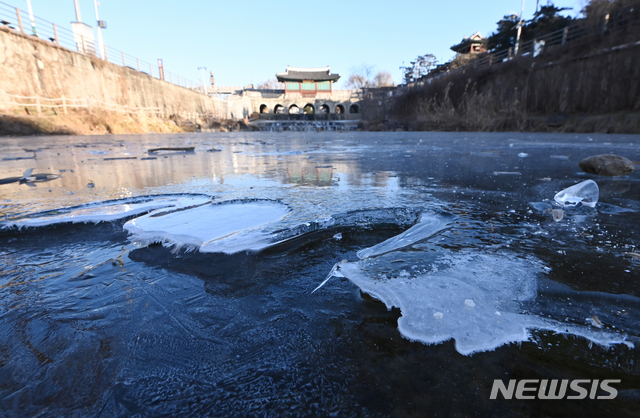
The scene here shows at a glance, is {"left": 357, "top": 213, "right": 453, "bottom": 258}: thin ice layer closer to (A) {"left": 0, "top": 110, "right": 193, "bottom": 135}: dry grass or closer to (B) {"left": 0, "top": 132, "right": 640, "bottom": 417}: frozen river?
(B) {"left": 0, "top": 132, "right": 640, "bottom": 417}: frozen river

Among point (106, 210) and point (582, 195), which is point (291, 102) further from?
point (582, 195)

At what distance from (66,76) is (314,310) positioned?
2258cm

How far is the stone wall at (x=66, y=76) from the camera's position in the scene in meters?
13.8

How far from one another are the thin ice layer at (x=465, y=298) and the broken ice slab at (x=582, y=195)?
3.89 ft

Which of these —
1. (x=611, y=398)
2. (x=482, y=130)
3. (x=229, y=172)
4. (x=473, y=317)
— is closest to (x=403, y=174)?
(x=229, y=172)

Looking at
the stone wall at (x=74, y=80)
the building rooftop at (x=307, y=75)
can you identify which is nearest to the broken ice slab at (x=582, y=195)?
the stone wall at (x=74, y=80)

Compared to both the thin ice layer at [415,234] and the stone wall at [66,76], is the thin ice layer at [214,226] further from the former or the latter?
the stone wall at [66,76]

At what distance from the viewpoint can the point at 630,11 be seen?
47.5ft

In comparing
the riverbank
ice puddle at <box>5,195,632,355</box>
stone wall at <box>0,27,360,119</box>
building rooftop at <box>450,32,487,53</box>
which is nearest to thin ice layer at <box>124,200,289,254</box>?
ice puddle at <box>5,195,632,355</box>

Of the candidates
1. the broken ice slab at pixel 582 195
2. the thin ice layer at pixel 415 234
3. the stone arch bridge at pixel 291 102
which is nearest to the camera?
the thin ice layer at pixel 415 234

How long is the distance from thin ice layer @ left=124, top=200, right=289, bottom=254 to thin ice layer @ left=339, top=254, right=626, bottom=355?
527 mm

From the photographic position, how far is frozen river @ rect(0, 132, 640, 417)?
0.57 meters

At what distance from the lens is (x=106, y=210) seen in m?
1.85

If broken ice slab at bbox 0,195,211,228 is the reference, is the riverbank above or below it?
Result: above
